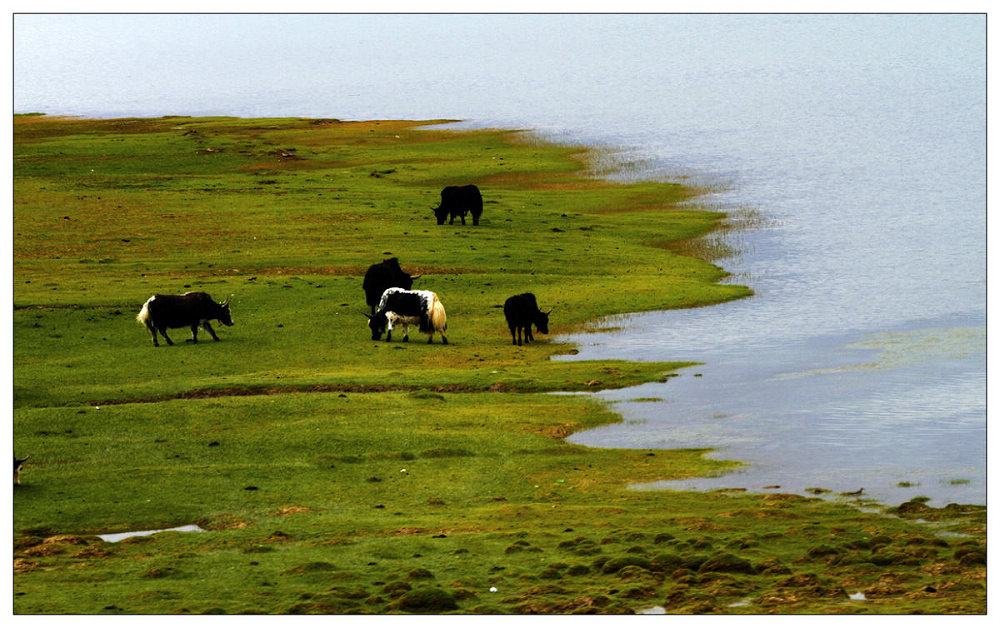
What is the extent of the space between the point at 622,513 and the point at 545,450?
12.3ft

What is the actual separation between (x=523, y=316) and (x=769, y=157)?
124ft

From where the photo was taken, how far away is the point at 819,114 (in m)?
77.8

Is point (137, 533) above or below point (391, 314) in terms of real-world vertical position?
below

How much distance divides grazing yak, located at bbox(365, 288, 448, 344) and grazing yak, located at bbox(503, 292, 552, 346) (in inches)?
54.1

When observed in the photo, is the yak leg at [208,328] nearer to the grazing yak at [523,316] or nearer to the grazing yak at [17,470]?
the grazing yak at [523,316]

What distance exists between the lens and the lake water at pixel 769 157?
22.3 meters

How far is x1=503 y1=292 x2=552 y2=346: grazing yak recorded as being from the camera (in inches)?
1139

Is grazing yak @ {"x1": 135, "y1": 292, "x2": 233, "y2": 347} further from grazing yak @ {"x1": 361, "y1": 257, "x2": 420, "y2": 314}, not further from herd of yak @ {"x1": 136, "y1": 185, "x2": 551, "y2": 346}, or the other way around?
grazing yak @ {"x1": 361, "y1": 257, "x2": 420, "y2": 314}

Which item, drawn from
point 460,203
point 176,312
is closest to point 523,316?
point 176,312

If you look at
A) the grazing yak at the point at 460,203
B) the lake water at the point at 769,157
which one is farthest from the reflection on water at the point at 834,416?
the grazing yak at the point at 460,203

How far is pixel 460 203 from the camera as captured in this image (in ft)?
146

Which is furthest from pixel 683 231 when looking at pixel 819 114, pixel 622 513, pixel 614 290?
pixel 819 114

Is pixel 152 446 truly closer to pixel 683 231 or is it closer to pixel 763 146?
pixel 683 231

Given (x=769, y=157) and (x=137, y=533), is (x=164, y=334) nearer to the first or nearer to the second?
(x=137, y=533)
